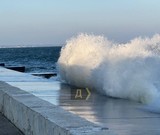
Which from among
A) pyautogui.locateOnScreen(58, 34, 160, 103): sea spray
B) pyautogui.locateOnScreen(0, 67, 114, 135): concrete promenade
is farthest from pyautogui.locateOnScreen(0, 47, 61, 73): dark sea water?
pyautogui.locateOnScreen(0, 67, 114, 135): concrete promenade

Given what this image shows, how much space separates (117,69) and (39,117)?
7420mm

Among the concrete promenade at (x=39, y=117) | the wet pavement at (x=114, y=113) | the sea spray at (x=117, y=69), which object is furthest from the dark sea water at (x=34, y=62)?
the concrete promenade at (x=39, y=117)

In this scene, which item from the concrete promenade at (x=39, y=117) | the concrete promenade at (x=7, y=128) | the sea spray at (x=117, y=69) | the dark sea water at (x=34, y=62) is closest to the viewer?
the concrete promenade at (x=39, y=117)

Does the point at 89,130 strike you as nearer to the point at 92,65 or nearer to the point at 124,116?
the point at 124,116

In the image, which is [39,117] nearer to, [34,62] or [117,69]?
[117,69]

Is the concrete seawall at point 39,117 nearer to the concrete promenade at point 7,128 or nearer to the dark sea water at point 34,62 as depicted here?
the concrete promenade at point 7,128

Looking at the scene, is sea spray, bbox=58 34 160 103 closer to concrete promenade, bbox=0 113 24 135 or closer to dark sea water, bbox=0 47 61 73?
concrete promenade, bbox=0 113 24 135

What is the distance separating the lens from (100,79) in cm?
1331

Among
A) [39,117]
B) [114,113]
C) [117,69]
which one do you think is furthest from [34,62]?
[39,117]

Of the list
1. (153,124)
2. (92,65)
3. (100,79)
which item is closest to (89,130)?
(153,124)

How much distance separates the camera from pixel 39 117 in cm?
571

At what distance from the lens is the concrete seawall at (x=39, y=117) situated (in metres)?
4.79

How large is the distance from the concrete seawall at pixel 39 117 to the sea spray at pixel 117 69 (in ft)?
12.0

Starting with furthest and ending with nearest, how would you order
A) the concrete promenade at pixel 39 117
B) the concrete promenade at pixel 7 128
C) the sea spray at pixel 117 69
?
the sea spray at pixel 117 69, the concrete promenade at pixel 7 128, the concrete promenade at pixel 39 117
